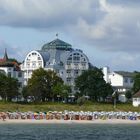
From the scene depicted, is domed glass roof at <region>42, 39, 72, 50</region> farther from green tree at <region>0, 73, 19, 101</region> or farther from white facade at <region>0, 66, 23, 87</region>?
green tree at <region>0, 73, 19, 101</region>

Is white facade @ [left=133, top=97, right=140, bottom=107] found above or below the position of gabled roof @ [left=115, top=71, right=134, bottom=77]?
below

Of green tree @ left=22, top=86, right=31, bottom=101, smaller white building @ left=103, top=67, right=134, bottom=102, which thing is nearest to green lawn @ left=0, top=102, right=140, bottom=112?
green tree @ left=22, top=86, right=31, bottom=101

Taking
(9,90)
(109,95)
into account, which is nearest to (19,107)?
(9,90)

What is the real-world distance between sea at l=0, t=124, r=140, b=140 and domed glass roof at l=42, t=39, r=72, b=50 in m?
72.4

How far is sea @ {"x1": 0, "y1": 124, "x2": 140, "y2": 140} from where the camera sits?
224 feet

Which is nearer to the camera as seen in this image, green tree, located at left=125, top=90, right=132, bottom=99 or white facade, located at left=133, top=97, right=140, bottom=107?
white facade, located at left=133, top=97, right=140, bottom=107

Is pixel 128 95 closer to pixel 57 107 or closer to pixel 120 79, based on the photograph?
pixel 120 79

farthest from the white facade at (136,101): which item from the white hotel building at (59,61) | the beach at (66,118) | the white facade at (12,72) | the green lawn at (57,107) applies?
the beach at (66,118)

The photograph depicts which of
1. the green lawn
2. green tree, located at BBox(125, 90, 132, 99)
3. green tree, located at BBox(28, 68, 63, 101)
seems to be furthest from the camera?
green tree, located at BBox(125, 90, 132, 99)

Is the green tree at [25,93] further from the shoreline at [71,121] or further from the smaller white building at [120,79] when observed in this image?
the smaller white building at [120,79]

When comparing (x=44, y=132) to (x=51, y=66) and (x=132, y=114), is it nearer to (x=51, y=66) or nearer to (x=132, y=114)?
(x=132, y=114)

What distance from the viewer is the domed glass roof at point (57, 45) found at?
16307 cm

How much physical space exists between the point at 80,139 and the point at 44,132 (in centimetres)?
990

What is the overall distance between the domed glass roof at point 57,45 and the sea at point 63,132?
7237cm
